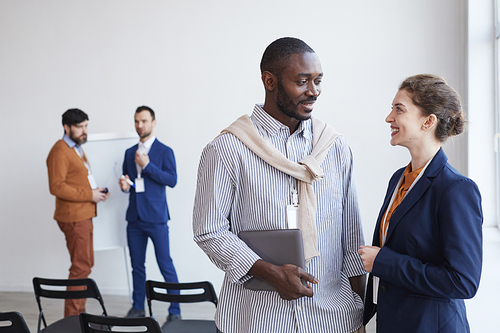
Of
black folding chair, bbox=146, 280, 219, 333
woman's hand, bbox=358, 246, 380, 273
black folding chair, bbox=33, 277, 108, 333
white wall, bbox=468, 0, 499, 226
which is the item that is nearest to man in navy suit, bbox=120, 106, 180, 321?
black folding chair, bbox=33, 277, 108, 333

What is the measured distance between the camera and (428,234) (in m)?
1.33

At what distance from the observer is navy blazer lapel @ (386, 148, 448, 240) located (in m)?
1.36

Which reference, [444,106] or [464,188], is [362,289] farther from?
[444,106]

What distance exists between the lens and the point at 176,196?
4.76 m

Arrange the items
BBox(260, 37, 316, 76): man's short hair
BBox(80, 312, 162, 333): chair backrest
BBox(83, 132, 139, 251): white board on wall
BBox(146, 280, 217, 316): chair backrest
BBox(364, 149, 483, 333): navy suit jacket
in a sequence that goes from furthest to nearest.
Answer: BBox(83, 132, 139, 251): white board on wall, BBox(146, 280, 217, 316): chair backrest, BBox(80, 312, 162, 333): chair backrest, BBox(260, 37, 316, 76): man's short hair, BBox(364, 149, 483, 333): navy suit jacket

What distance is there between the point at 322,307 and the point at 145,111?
307 centimetres

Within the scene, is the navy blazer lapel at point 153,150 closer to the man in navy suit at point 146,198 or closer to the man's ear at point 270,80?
the man in navy suit at point 146,198

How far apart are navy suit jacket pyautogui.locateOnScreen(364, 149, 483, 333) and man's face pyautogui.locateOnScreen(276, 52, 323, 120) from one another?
1.43 feet

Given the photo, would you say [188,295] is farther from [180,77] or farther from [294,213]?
[180,77]

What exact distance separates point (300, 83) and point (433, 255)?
674 millimetres

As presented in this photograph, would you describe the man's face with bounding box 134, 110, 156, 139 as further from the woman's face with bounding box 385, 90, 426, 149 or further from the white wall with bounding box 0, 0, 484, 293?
the woman's face with bounding box 385, 90, 426, 149

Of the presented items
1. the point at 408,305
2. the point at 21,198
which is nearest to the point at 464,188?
the point at 408,305

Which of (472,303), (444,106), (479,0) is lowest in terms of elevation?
Answer: (472,303)

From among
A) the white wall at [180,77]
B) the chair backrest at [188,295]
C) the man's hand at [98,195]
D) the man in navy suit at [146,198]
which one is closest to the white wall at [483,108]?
the white wall at [180,77]
